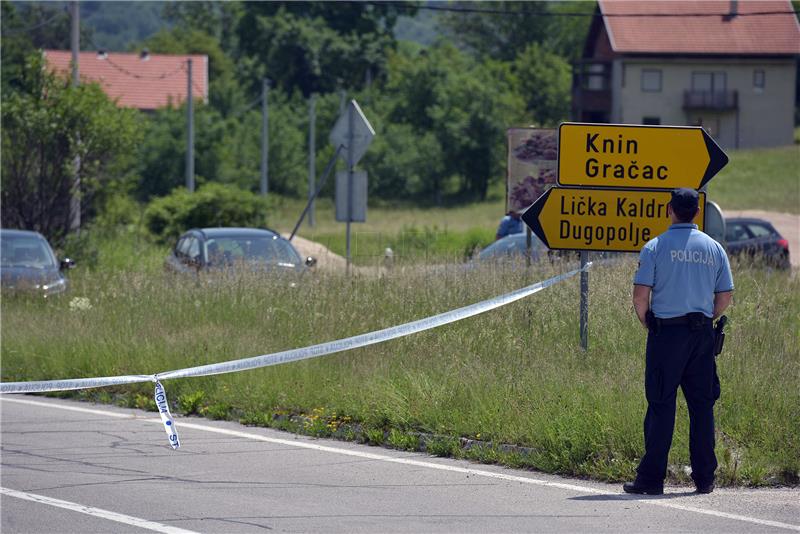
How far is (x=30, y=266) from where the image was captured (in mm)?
18359

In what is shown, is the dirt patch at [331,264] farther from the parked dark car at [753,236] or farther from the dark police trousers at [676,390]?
the parked dark car at [753,236]

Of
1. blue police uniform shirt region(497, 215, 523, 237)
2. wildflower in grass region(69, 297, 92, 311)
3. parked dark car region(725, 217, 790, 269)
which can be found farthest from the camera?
parked dark car region(725, 217, 790, 269)

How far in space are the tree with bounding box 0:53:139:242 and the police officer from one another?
20013mm

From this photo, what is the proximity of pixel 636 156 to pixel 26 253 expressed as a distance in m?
12.2

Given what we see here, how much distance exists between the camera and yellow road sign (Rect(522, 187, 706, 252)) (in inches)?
392

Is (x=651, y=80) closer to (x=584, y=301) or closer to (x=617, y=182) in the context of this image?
(x=617, y=182)

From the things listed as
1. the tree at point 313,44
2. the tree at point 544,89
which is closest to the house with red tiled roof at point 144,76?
the tree at point 313,44

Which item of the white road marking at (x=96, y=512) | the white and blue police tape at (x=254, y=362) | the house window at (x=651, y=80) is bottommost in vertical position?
the white road marking at (x=96, y=512)

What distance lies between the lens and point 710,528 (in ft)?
21.9

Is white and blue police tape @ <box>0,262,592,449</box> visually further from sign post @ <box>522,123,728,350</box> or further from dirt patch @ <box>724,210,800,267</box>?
dirt patch @ <box>724,210,800,267</box>

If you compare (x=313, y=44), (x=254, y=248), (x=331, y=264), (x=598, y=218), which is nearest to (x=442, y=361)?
(x=598, y=218)

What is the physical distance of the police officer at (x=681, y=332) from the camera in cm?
741

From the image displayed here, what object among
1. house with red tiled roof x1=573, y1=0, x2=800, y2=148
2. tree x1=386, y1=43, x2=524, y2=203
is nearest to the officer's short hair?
tree x1=386, y1=43, x2=524, y2=203

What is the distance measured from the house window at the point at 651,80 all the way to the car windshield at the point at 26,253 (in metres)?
52.6
